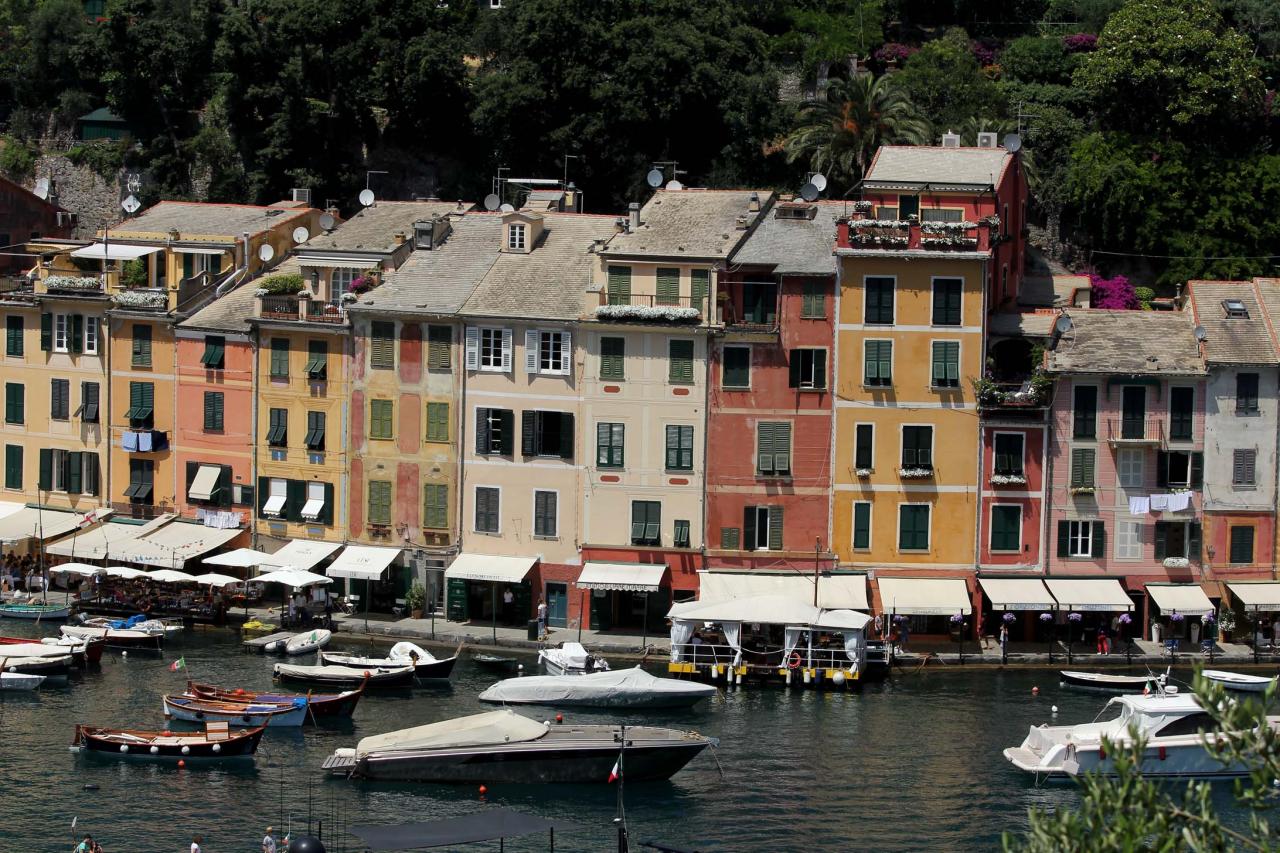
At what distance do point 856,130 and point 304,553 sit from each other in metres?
33.6

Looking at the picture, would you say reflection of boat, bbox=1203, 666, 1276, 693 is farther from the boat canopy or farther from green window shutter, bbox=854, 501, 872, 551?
the boat canopy

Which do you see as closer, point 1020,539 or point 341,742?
point 341,742

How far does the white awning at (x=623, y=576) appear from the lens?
95125 millimetres

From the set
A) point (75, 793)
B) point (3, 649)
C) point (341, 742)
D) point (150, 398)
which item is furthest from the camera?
point (150, 398)

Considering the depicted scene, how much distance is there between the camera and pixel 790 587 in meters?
94.7

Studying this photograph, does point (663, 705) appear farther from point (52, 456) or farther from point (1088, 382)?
point (52, 456)

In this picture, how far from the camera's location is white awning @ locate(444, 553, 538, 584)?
96438mm

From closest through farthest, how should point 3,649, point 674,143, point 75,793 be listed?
1. point 75,793
2. point 3,649
3. point 674,143

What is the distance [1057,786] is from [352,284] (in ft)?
131

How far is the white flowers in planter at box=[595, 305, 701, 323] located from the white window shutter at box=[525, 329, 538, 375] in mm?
3262

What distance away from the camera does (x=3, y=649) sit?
9050 centimetres

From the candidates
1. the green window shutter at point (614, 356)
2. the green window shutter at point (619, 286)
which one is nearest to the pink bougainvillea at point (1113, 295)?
the green window shutter at point (619, 286)

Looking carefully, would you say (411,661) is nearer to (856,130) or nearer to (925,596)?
(925,596)

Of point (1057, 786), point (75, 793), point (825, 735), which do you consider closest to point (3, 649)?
point (75, 793)
